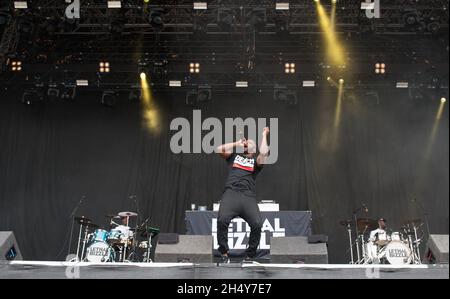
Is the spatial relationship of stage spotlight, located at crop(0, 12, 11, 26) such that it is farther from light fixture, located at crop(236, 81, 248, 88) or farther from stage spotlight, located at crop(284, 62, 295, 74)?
stage spotlight, located at crop(284, 62, 295, 74)

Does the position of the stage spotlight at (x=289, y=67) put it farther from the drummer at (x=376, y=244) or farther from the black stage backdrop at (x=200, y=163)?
the drummer at (x=376, y=244)

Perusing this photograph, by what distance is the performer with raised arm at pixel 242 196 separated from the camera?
809 centimetres

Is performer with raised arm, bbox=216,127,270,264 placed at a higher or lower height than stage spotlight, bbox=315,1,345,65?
lower

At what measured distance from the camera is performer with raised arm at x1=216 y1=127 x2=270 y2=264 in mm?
8094

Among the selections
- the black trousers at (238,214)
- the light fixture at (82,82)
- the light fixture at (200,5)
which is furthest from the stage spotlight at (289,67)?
the black trousers at (238,214)

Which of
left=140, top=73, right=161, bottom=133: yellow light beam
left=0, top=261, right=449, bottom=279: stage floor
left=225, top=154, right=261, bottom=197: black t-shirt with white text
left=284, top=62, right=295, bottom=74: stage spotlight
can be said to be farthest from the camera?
left=140, top=73, right=161, bottom=133: yellow light beam

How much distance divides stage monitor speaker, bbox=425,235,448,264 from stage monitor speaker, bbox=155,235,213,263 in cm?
316

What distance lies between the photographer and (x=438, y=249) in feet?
27.2

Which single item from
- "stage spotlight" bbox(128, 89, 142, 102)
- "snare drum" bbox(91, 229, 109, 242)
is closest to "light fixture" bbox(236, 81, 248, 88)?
"stage spotlight" bbox(128, 89, 142, 102)

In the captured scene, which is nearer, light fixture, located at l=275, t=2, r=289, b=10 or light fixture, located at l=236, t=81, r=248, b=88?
light fixture, located at l=275, t=2, r=289, b=10

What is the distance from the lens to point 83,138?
53.2ft

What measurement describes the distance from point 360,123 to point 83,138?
24.0 ft

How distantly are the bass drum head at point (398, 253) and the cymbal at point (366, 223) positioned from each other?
0.52 meters
